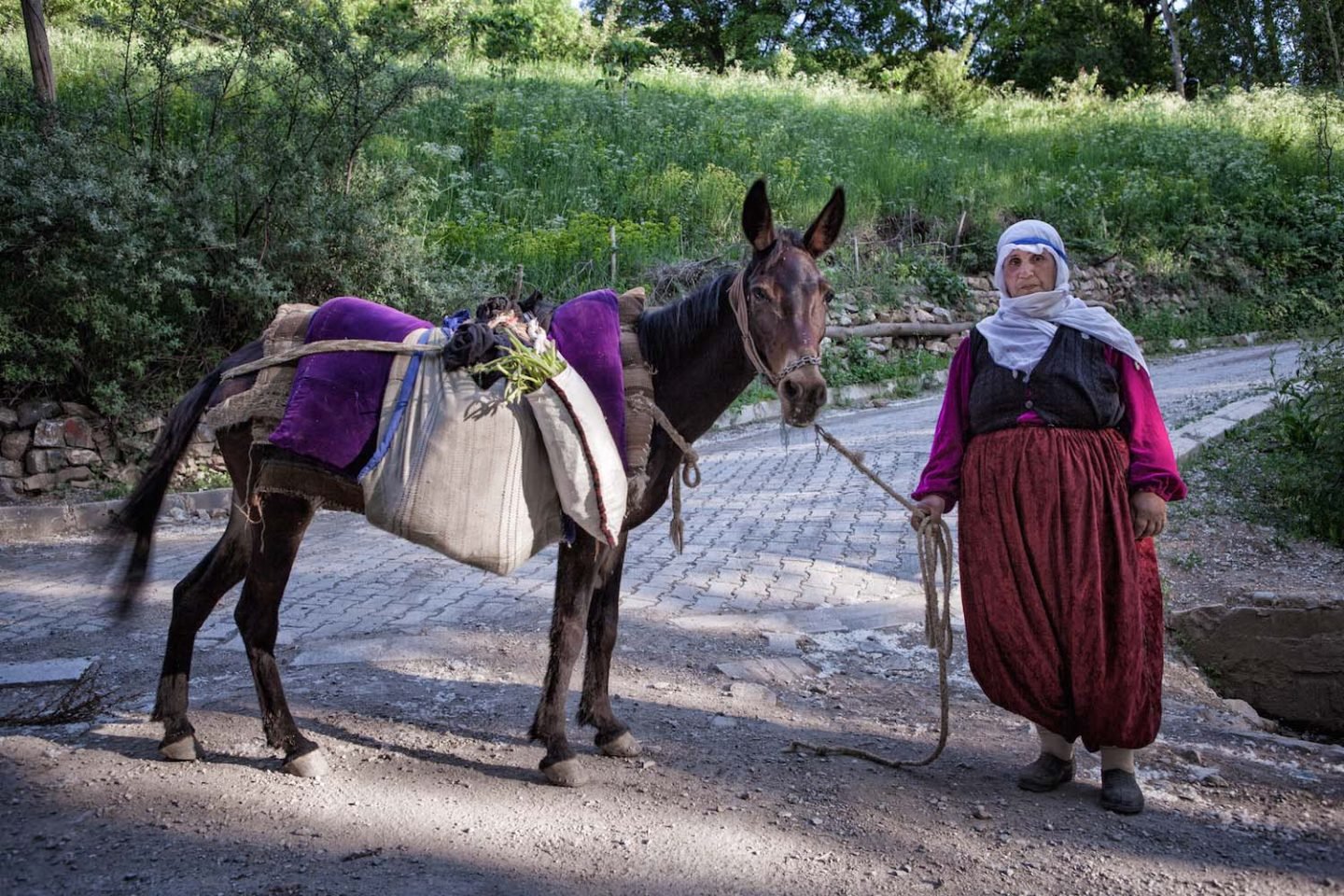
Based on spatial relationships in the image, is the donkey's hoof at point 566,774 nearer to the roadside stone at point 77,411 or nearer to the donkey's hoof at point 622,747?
the donkey's hoof at point 622,747

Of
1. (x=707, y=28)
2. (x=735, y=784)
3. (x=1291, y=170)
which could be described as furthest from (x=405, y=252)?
(x=707, y=28)

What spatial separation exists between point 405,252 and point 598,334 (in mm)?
7051

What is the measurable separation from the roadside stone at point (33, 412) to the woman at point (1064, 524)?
834cm

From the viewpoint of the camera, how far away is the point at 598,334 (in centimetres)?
368

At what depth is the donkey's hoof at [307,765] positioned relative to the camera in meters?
3.65

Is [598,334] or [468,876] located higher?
[598,334]

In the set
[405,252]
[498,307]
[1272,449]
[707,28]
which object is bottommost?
[1272,449]

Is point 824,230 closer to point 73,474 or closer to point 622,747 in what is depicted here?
point 622,747

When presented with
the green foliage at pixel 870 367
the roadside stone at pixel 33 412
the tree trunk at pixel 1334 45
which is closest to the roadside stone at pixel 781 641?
the roadside stone at pixel 33 412

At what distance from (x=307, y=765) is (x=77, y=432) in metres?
6.70

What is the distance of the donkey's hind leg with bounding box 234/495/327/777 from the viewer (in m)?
3.72

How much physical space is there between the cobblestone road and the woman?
204 cm

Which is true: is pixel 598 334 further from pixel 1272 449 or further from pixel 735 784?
pixel 1272 449

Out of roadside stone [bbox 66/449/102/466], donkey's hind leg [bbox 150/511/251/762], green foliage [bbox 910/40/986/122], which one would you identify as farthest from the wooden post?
green foliage [bbox 910/40/986/122]
